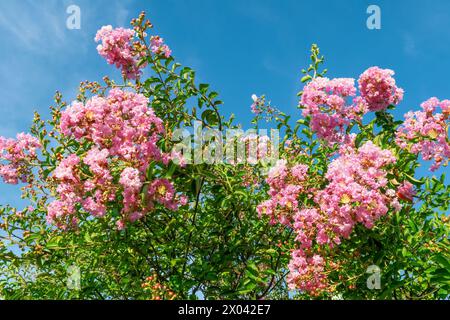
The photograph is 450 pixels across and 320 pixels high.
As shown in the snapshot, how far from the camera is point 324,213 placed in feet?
10.9

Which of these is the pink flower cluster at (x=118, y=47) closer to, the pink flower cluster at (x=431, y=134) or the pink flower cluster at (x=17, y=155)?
the pink flower cluster at (x=17, y=155)

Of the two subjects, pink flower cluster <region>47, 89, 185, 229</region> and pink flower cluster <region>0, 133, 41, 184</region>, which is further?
pink flower cluster <region>0, 133, 41, 184</region>

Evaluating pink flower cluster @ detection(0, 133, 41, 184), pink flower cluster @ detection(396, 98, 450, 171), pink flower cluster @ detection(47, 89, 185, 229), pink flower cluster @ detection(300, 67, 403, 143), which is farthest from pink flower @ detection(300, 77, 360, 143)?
pink flower cluster @ detection(0, 133, 41, 184)

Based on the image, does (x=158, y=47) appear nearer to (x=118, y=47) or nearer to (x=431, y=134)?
(x=118, y=47)

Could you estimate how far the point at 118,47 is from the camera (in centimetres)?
413

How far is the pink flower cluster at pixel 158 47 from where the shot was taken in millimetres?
4094

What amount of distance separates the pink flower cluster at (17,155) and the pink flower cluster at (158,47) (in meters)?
1.50

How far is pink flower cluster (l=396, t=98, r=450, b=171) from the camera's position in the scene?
3682mm

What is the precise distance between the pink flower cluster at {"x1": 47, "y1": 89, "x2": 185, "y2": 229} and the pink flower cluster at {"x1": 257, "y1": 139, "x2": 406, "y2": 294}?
0.93 meters

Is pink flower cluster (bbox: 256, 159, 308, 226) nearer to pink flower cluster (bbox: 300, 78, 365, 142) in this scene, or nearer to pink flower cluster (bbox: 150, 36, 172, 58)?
pink flower cluster (bbox: 300, 78, 365, 142)

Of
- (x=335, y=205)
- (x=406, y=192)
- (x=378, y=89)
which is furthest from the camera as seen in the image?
(x=378, y=89)

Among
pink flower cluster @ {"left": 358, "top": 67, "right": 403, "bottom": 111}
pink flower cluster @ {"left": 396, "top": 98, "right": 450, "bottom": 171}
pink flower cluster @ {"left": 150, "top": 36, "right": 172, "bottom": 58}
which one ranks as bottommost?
pink flower cluster @ {"left": 396, "top": 98, "right": 450, "bottom": 171}

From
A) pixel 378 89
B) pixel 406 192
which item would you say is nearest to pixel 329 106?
pixel 378 89

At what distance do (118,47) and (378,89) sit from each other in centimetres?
224
